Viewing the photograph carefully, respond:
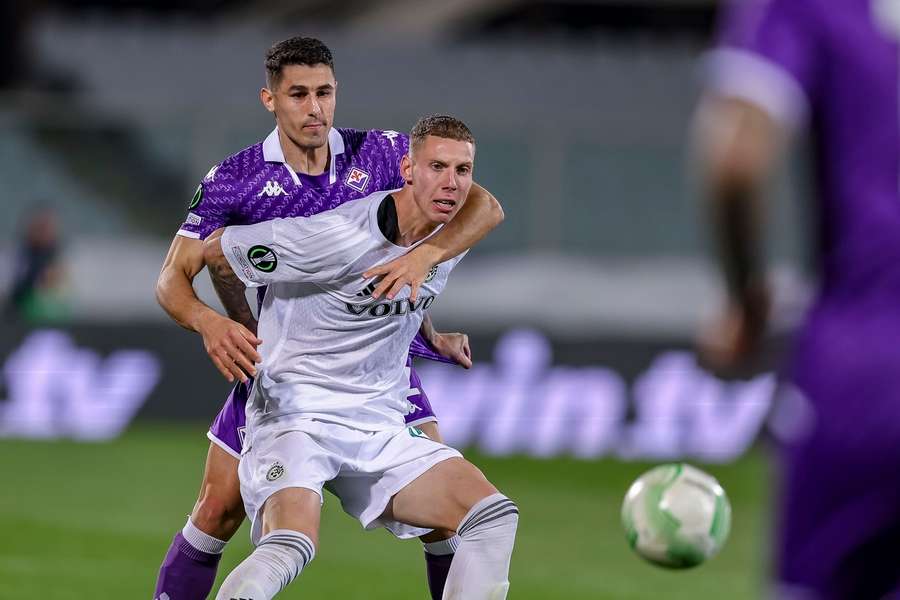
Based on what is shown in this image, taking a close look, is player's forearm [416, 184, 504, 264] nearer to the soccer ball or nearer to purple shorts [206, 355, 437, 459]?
purple shorts [206, 355, 437, 459]

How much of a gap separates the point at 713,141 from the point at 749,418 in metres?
11.1

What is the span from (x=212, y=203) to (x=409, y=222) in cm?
66

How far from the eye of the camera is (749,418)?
42.4 feet

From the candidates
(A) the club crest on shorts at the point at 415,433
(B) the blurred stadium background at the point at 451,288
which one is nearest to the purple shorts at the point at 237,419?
(A) the club crest on shorts at the point at 415,433

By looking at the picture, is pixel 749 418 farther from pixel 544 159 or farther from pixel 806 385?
pixel 806 385

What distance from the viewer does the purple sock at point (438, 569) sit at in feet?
17.8

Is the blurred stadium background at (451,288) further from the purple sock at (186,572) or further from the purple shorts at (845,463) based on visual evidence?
the purple shorts at (845,463)

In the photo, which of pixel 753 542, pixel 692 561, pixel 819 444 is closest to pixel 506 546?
pixel 692 561

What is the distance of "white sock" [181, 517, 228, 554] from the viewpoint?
5.29 m

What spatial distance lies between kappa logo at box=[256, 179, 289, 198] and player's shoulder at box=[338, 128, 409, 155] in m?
0.30

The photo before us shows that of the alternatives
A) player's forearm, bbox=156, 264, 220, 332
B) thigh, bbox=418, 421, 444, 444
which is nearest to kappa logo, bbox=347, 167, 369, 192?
player's forearm, bbox=156, 264, 220, 332

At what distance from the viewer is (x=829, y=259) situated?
226cm

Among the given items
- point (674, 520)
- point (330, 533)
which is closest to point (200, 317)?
point (674, 520)

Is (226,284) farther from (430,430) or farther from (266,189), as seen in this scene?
(430,430)
